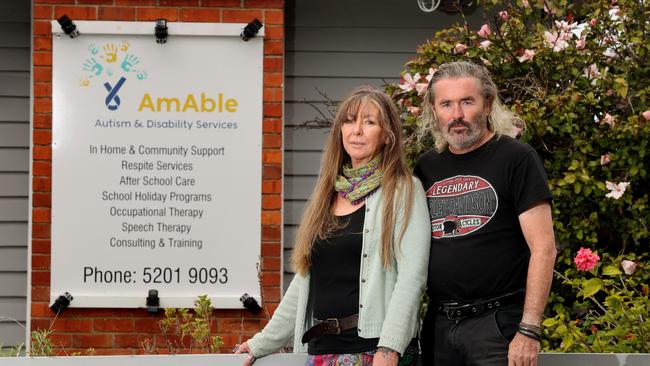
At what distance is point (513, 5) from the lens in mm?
5875

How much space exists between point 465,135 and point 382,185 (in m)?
0.28

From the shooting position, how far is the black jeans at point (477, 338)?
2.94 m

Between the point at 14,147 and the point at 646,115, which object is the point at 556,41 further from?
the point at 14,147

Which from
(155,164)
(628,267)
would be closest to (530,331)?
(628,267)

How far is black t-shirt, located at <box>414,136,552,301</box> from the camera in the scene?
2990 millimetres

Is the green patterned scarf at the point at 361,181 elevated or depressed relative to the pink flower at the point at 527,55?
depressed

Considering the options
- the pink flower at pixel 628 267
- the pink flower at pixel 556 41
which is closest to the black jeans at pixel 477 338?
the pink flower at pixel 628 267

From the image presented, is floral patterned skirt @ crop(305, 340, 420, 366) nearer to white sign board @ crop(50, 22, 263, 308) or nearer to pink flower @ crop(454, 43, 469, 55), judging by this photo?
pink flower @ crop(454, 43, 469, 55)

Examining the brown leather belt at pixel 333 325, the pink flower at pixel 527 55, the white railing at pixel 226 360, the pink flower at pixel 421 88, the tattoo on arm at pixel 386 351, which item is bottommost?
the white railing at pixel 226 360

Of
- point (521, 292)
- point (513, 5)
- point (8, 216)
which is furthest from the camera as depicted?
point (8, 216)

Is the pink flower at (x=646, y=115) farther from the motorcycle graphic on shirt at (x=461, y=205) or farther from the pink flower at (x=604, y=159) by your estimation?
the motorcycle graphic on shirt at (x=461, y=205)

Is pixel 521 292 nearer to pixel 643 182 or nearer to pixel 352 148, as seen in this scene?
pixel 352 148

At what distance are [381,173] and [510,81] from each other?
236 centimetres

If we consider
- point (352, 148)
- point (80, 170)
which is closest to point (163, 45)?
point (80, 170)
